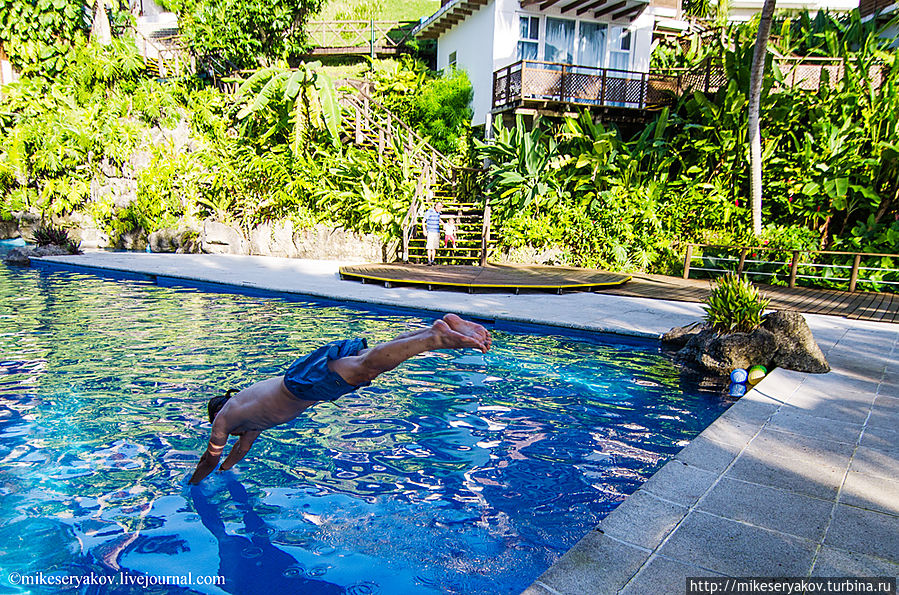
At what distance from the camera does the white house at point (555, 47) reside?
17.6 metres

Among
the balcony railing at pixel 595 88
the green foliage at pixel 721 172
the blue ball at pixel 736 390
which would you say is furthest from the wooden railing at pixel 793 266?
the blue ball at pixel 736 390

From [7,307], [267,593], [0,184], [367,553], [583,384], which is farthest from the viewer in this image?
[0,184]

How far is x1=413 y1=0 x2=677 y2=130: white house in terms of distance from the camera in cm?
1762

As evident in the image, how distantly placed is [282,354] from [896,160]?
14841mm

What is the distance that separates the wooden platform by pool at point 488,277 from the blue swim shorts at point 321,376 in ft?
28.7

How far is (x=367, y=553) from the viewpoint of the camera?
11.8 feet

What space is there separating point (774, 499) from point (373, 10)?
34940 millimetres

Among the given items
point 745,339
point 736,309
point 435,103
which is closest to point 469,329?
point 745,339

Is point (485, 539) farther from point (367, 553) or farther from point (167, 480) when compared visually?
point (167, 480)

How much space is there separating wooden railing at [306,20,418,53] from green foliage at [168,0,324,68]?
419 cm

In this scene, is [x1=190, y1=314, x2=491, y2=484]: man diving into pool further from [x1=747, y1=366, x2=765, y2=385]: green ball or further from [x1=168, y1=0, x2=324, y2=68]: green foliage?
[x1=168, y1=0, x2=324, y2=68]: green foliage

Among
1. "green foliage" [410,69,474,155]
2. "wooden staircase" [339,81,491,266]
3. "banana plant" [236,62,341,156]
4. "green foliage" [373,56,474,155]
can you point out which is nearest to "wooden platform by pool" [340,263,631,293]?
"wooden staircase" [339,81,491,266]

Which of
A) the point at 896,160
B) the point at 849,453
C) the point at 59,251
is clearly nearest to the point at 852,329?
the point at 849,453

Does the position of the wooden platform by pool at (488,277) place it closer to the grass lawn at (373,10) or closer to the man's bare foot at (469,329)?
the man's bare foot at (469,329)
